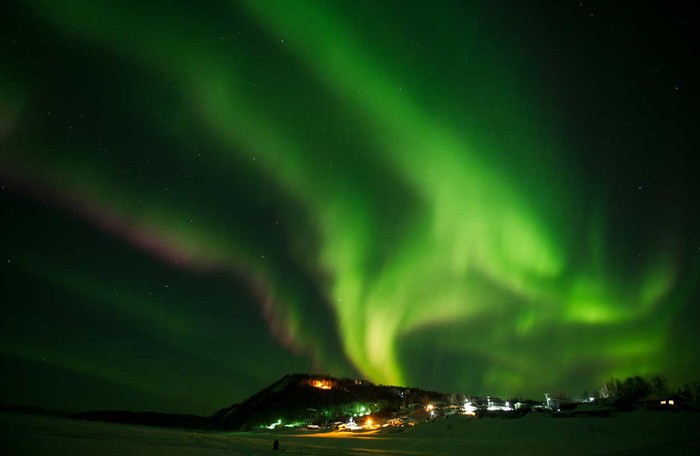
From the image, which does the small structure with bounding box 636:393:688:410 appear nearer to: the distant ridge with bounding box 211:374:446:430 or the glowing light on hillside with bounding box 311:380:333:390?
the distant ridge with bounding box 211:374:446:430

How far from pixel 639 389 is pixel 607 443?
8932 centimetres

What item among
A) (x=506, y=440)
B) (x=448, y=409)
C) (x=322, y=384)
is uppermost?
(x=322, y=384)

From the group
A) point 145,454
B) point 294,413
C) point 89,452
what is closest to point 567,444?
point 145,454

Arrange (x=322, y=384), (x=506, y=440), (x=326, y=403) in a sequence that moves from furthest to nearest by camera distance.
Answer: (x=322, y=384) → (x=326, y=403) → (x=506, y=440)

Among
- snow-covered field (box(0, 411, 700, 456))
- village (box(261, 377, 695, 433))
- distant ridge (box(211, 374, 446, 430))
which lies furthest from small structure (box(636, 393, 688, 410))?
distant ridge (box(211, 374, 446, 430))

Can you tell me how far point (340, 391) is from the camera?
174 metres

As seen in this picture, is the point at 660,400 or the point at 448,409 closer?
the point at 660,400

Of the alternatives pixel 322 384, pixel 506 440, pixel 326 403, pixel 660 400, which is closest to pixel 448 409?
pixel 660 400

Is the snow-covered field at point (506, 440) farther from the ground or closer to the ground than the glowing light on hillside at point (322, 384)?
closer to the ground

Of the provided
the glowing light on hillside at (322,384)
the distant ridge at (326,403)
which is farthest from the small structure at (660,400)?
the glowing light on hillside at (322,384)

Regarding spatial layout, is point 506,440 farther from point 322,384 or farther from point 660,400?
point 322,384

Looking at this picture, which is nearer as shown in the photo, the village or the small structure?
the village

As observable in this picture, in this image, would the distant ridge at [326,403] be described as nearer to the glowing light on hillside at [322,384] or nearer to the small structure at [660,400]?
the glowing light on hillside at [322,384]

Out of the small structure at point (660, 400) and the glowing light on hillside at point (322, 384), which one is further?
the glowing light on hillside at point (322, 384)
